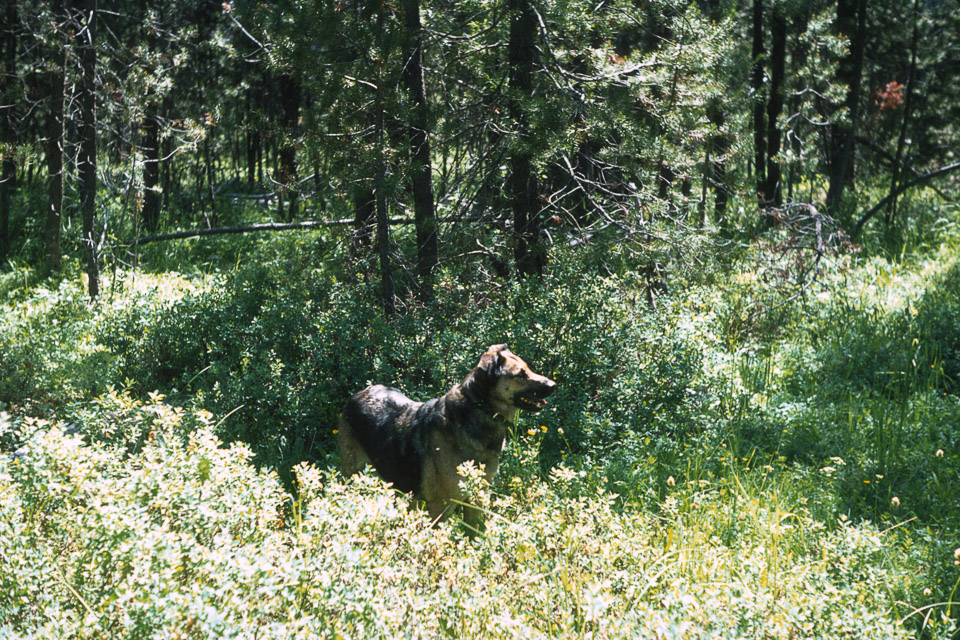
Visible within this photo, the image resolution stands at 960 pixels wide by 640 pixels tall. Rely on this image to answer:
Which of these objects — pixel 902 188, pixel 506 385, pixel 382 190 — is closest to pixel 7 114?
pixel 382 190

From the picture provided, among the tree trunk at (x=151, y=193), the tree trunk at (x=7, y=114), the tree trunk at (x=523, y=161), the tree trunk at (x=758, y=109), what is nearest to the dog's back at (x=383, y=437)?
the tree trunk at (x=523, y=161)

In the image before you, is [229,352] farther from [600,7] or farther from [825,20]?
[825,20]

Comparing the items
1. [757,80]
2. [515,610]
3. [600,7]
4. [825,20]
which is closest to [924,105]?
[757,80]

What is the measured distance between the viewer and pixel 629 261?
8117 millimetres

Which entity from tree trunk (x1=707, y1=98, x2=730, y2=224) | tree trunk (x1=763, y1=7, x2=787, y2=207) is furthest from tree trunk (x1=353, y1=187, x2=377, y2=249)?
tree trunk (x1=763, y1=7, x2=787, y2=207)

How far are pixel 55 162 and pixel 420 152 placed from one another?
6.21 m

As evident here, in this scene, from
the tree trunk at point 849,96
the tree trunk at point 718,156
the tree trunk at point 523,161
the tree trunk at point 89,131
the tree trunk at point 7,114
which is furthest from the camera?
the tree trunk at point 849,96

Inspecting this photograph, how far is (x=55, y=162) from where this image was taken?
11039 millimetres

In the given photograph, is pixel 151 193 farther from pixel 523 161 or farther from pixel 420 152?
pixel 523 161

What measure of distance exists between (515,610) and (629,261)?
212 inches

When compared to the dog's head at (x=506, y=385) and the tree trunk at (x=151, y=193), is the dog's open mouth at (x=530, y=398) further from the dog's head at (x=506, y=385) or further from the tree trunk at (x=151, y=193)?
the tree trunk at (x=151, y=193)

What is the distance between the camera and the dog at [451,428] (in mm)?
4758

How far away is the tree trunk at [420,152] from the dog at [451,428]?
2667mm

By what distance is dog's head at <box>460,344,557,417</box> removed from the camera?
4.73 meters
